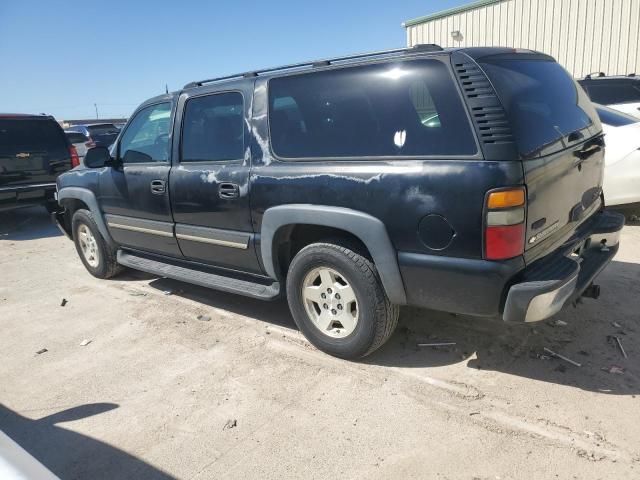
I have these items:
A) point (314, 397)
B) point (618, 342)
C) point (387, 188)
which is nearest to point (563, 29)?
point (618, 342)

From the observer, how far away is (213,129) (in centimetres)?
402

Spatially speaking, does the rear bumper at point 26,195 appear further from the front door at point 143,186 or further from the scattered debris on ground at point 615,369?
the scattered debris on ground at point 615,369

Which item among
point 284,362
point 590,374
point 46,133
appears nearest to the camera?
point 590,374

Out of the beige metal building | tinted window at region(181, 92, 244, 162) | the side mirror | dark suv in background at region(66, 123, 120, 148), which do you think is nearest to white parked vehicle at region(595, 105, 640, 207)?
tinted window at region(181, 92, 244, 162)

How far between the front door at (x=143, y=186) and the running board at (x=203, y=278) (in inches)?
5.6

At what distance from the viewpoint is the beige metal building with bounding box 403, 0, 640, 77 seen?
43.3ft

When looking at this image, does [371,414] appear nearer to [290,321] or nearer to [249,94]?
[290,321]

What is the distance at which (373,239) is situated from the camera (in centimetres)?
298

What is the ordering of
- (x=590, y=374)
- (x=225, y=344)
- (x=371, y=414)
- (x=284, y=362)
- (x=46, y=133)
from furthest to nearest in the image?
(x=46, y=133), (x=225, y=344), (x=284, y=362), (x=590, y=374), (x=371, y=414)

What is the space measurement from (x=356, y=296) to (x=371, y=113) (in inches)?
44.5

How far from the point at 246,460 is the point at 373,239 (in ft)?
4.50

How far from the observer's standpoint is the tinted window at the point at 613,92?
287 inches

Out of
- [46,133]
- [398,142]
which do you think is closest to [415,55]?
[398,142]

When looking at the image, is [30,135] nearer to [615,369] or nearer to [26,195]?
[26,195]
